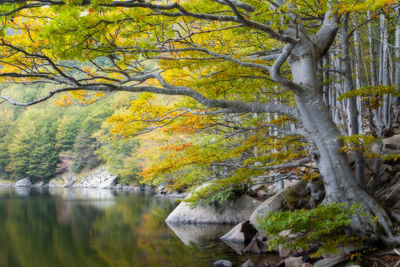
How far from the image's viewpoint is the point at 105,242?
960cm

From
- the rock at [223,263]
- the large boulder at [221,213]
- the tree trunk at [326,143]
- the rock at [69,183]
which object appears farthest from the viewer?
the rock at [69,183]

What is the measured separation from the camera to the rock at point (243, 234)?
840cm

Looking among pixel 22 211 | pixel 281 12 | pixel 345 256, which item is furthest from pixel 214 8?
pixel 22 211

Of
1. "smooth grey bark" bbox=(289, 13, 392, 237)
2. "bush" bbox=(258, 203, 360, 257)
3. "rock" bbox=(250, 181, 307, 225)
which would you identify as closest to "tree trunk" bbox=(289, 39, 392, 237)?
"smooth grey bark" bbox=(289, 13, 392, 237)

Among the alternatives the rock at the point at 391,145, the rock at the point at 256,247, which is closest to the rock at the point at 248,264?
the rock at the point at 256,247

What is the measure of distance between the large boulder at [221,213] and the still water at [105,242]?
684mm

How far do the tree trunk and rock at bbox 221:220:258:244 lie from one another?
3682 millimetres

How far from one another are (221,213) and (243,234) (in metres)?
3.39

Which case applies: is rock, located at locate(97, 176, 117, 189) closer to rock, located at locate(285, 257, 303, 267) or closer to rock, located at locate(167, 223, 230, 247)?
rock, located at locate(167, 223, 230, 247)

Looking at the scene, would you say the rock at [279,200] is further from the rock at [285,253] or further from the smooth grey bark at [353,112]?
the smooth grey bark at [353,112]

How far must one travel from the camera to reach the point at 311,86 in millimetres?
5406

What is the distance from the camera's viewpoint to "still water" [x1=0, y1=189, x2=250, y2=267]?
24.9 ft

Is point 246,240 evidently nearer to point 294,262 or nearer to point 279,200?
point 279,200

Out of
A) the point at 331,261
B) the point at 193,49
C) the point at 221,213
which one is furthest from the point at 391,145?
the point at 221,213
